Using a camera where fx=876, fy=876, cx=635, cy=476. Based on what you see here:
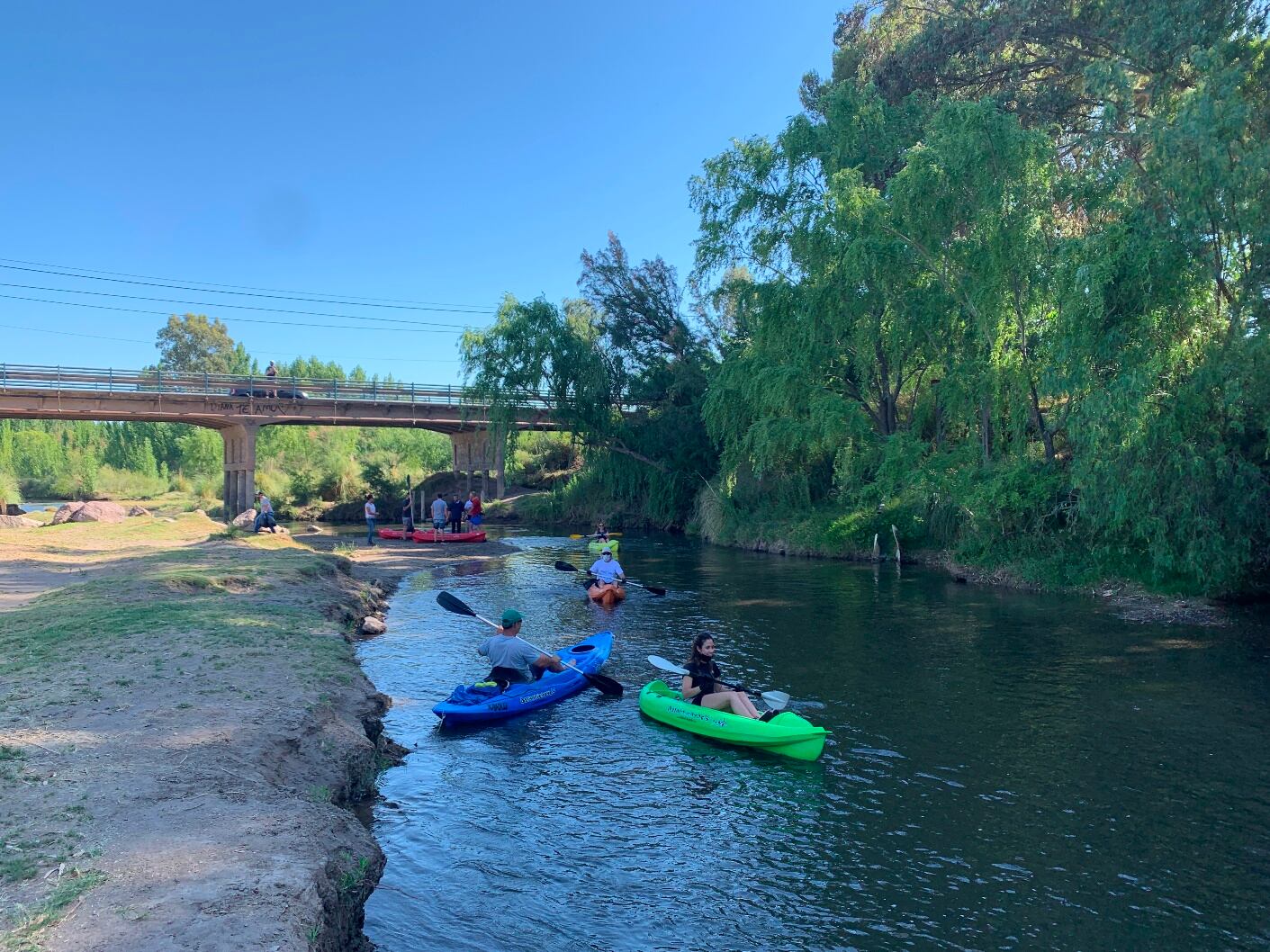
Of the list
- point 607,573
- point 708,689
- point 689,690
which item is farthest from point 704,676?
point 607,573

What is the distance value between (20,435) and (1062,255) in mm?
88177

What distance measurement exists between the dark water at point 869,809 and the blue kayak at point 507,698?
0.81 feet

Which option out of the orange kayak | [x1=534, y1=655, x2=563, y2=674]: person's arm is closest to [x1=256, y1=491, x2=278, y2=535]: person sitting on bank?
the orange kayak

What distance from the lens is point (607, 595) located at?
19.5m

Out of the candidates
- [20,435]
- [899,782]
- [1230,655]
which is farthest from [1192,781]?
[20,435]

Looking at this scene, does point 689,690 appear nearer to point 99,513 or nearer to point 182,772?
point 182,772

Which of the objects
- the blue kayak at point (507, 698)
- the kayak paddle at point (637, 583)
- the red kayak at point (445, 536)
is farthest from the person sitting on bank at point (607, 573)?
the red kayak at point (445, 536)

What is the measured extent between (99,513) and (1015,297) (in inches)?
1304

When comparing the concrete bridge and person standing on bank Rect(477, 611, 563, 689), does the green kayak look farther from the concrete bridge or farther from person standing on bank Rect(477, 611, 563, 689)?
the concrete bridge

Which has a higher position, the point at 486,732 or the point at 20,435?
the point at 20,435

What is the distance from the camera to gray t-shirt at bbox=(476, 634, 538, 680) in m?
11.8

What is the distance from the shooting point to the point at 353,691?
1080 centimetres

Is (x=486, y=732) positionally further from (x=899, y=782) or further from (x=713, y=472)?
(x=713, y=472)

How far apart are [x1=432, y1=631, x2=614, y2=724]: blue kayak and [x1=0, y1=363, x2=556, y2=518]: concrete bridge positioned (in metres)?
28.5
